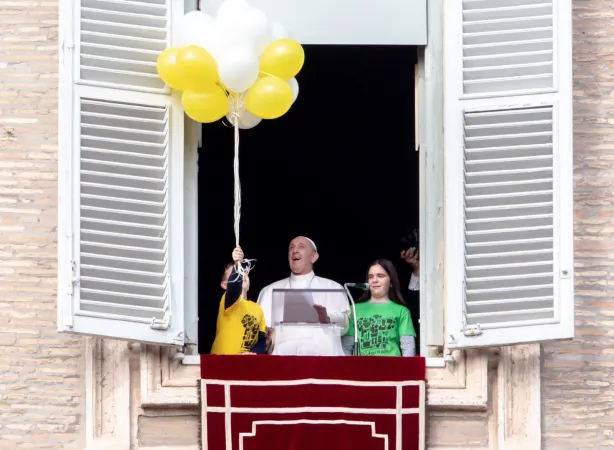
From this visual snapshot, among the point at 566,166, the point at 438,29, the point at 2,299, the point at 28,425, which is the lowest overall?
the point at 28,425

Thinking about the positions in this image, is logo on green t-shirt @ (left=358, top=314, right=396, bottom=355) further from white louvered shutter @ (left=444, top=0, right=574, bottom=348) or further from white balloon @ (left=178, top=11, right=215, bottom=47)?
white balloon @ (left=178, top=11, right=215, bottom=47)

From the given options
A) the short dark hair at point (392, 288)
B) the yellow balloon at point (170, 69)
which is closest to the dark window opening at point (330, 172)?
the short dark hair at point (392, 288)

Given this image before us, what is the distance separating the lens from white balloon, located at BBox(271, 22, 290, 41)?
9.19m

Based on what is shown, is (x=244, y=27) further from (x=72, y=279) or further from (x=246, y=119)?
(x=72, y=279)

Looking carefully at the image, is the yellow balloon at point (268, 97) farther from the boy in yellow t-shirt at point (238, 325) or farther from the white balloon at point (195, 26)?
the boy in yellow t-shirt at point (238, 325)

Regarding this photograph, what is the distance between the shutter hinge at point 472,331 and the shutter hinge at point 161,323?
4.68 ft

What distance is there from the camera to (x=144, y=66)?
30.5ft

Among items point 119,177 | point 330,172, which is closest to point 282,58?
Result: point 119,177

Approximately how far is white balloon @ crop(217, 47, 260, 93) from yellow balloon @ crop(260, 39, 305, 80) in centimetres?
6

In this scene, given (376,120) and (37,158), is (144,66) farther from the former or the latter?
(376,120)

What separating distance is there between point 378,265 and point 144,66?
5.45 feet

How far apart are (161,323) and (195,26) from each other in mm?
1447

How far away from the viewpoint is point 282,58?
9.00 metres

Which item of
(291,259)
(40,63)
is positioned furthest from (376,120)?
(40,63)
